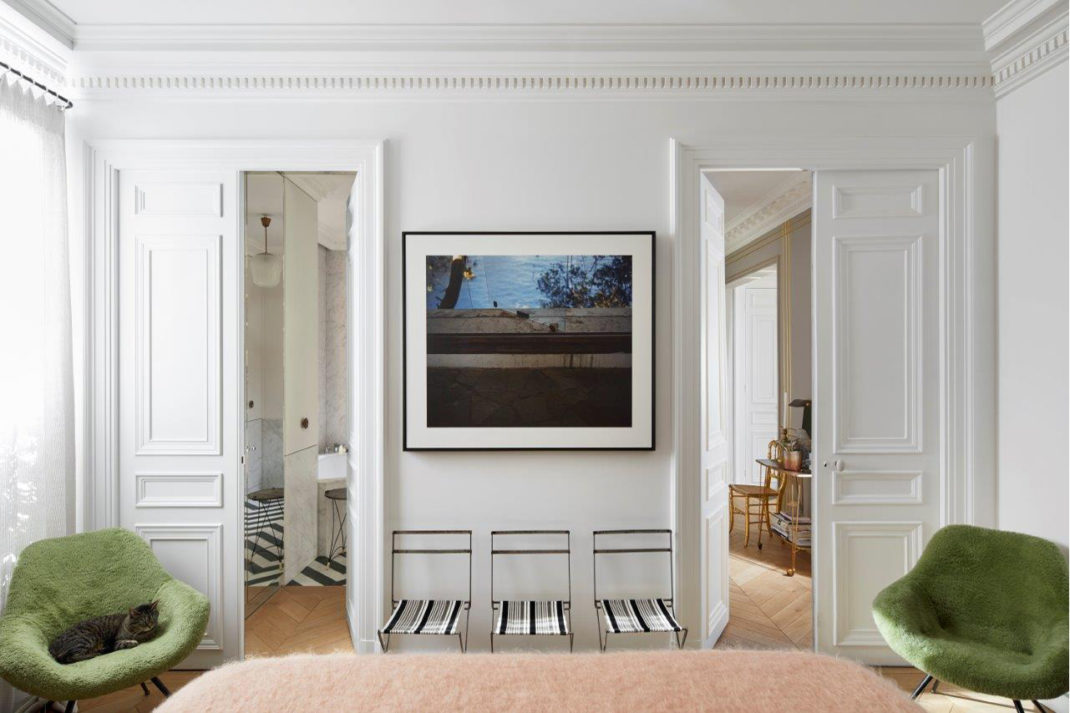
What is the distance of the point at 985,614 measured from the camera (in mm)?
2555

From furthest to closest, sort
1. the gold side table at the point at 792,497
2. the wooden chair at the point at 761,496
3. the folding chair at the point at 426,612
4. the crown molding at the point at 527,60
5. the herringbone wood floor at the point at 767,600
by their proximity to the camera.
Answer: the wooden chair at the point at 761,496, the gold side table at the point at 792,497, the herringbone wood floor at the point at 767,600, the crown molding at the point at 527,60, the folding chair at the point at 426,612

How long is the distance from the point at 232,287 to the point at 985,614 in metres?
3.78

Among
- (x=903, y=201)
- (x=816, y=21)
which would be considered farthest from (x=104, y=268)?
(x=903, y=201)

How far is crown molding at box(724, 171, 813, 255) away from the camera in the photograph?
175 inches

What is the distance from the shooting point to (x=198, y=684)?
5.03ft

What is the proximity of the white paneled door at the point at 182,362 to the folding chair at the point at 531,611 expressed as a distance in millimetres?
1315

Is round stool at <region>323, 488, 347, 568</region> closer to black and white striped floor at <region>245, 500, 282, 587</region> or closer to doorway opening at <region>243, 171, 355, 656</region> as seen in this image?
doorway opening at <region>243, 171, 355, 656</region>

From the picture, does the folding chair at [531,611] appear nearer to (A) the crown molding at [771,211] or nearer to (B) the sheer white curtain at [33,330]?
(B) the sheer white curtain at [33,330]

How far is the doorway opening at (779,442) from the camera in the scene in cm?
366

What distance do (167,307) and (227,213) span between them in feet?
1.84

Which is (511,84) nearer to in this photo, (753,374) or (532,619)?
(532,619)

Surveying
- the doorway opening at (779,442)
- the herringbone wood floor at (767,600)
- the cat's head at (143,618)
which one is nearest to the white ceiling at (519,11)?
the doorway opening at (779,442)

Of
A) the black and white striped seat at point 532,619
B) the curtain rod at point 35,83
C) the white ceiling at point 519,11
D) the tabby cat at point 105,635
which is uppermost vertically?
A: the white ceiling at point 519,11

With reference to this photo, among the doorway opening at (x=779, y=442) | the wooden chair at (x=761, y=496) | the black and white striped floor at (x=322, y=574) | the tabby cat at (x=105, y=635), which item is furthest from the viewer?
the wooden chair at (x=761, y=496)
